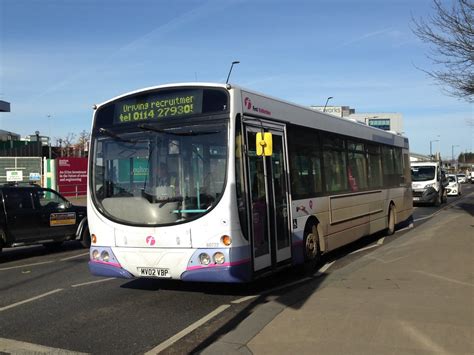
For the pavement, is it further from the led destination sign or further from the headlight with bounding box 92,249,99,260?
the led destination sign

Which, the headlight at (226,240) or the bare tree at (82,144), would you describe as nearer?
the headlight at (226,240)

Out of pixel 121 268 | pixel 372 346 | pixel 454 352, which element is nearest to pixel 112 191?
pixel 121 268

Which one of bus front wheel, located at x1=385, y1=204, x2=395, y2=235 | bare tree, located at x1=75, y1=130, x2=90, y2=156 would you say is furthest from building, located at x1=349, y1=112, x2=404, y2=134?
bus front wheel, located at x1=385, y1=204, x2=395, y2=235

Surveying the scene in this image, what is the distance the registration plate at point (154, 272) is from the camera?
6.86m

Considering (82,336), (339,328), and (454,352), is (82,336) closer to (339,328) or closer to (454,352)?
(339,328)

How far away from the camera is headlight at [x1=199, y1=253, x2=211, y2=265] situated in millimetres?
6580

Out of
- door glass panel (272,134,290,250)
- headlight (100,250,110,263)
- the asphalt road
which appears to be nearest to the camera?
the asphalt road

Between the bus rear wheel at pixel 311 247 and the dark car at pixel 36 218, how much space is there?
7.23m

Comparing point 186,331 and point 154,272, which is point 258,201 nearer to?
point 154,272

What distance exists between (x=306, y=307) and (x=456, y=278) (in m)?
2.86

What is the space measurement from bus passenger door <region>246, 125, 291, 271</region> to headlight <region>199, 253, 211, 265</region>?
684mm

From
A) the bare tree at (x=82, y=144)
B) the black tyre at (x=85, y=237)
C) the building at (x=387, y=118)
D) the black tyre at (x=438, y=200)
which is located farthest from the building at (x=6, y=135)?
the building at (x=387, y=118)

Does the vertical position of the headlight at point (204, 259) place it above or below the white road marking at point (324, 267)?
above

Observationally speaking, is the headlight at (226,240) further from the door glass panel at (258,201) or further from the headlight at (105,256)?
the headlight at (105,256)
